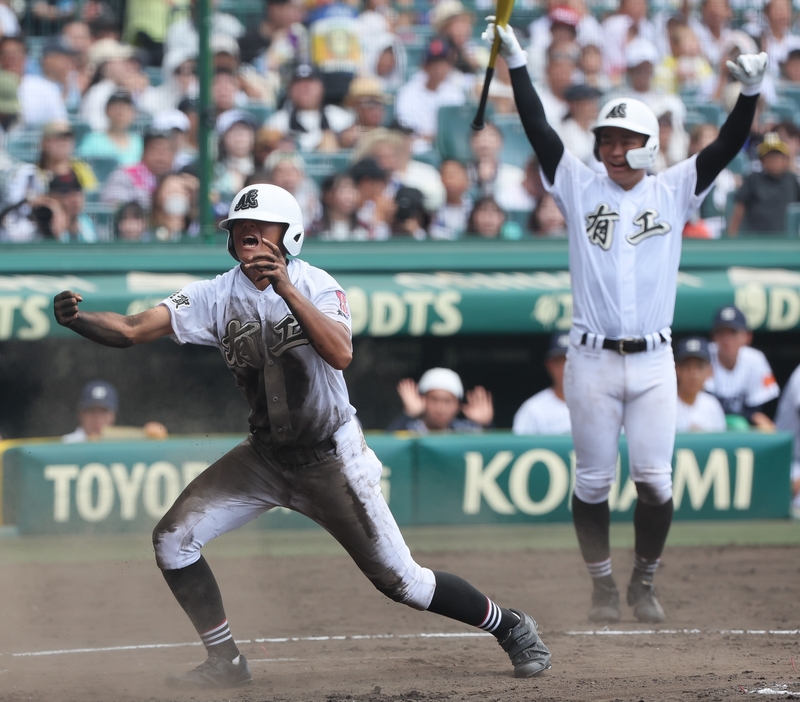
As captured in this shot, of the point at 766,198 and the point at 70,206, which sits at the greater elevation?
the point at 766,198

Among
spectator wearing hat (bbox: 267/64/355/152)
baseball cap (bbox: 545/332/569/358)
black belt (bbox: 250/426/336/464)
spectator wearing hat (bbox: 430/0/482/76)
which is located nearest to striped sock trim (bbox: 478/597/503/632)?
black belt (bbox: 250/426/336/464)

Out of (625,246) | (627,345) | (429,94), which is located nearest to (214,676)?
(627,345)

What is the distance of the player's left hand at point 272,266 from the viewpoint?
3832 millimetres

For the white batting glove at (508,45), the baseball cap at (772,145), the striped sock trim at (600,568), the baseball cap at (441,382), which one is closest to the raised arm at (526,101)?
the white batting glove at (508,45)

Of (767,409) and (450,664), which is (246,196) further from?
(767,409)

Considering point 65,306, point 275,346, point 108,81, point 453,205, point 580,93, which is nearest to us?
point 65,306

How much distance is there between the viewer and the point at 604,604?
5734 millimetres

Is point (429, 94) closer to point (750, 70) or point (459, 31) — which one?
point (459, 31)

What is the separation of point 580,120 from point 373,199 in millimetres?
1783

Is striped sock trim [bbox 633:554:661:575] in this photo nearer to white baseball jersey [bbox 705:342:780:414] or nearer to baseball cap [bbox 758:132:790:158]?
white baseball jersey [bbox 705:342:780:414]

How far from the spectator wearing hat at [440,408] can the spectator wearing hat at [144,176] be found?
2.25 meters

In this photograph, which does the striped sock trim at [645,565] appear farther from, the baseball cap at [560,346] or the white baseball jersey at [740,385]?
the white baseball jersey at [740,385]

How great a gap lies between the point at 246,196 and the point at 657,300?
7.33 ft

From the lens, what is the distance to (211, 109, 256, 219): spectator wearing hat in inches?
342
